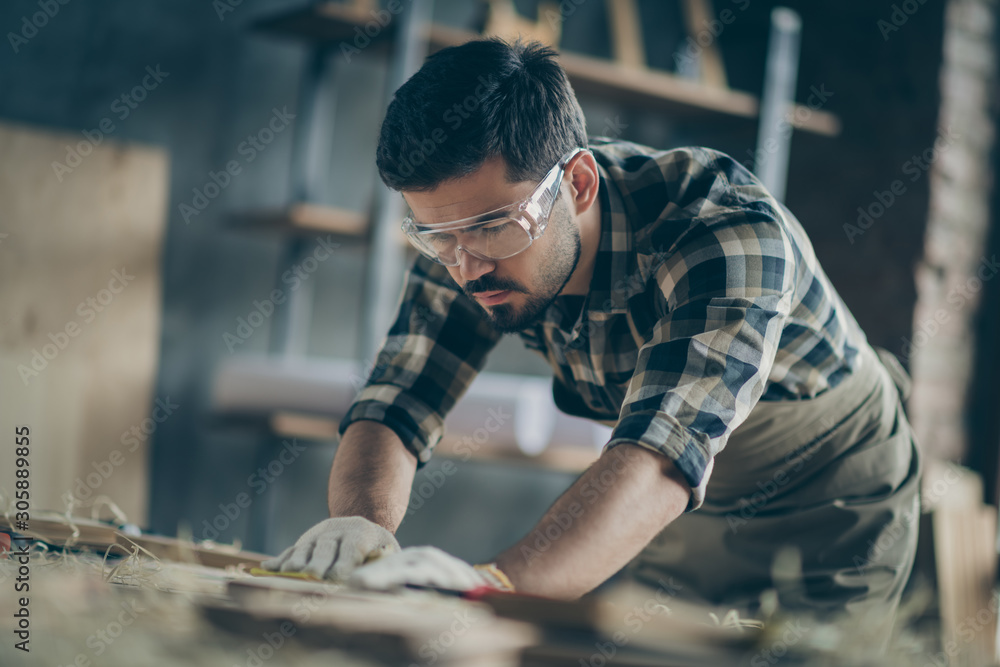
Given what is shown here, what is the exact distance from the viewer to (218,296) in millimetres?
2518

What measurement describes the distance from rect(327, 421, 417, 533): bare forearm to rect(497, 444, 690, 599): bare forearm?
0.31 m

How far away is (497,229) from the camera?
1072 millimetres

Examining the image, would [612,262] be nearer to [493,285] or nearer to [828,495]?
[493,285]

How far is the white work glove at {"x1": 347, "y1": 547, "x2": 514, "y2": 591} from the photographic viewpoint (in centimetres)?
65

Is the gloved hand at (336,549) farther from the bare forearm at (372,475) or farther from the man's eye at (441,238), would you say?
the man's eye at (441,238)

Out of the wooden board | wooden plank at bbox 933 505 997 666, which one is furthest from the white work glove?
the wooden board

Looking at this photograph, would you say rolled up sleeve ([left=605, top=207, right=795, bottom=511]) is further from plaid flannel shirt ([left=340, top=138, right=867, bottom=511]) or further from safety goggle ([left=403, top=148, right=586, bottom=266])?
safety goggle ([left=403, top=148, right=586, bottom=266])

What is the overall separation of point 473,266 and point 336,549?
1.36 ft

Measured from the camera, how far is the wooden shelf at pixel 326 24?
2.16 metres

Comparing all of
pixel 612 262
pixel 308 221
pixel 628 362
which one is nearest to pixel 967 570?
pixel 628 362

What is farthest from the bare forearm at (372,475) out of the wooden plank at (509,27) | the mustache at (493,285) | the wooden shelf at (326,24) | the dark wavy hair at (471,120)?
the wooden plank at (509,27)

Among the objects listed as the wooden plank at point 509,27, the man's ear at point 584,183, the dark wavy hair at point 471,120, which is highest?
the wooden plank at point 509,27

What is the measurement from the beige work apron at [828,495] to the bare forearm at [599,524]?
397mm

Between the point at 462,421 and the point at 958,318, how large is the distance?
63.9 inches
